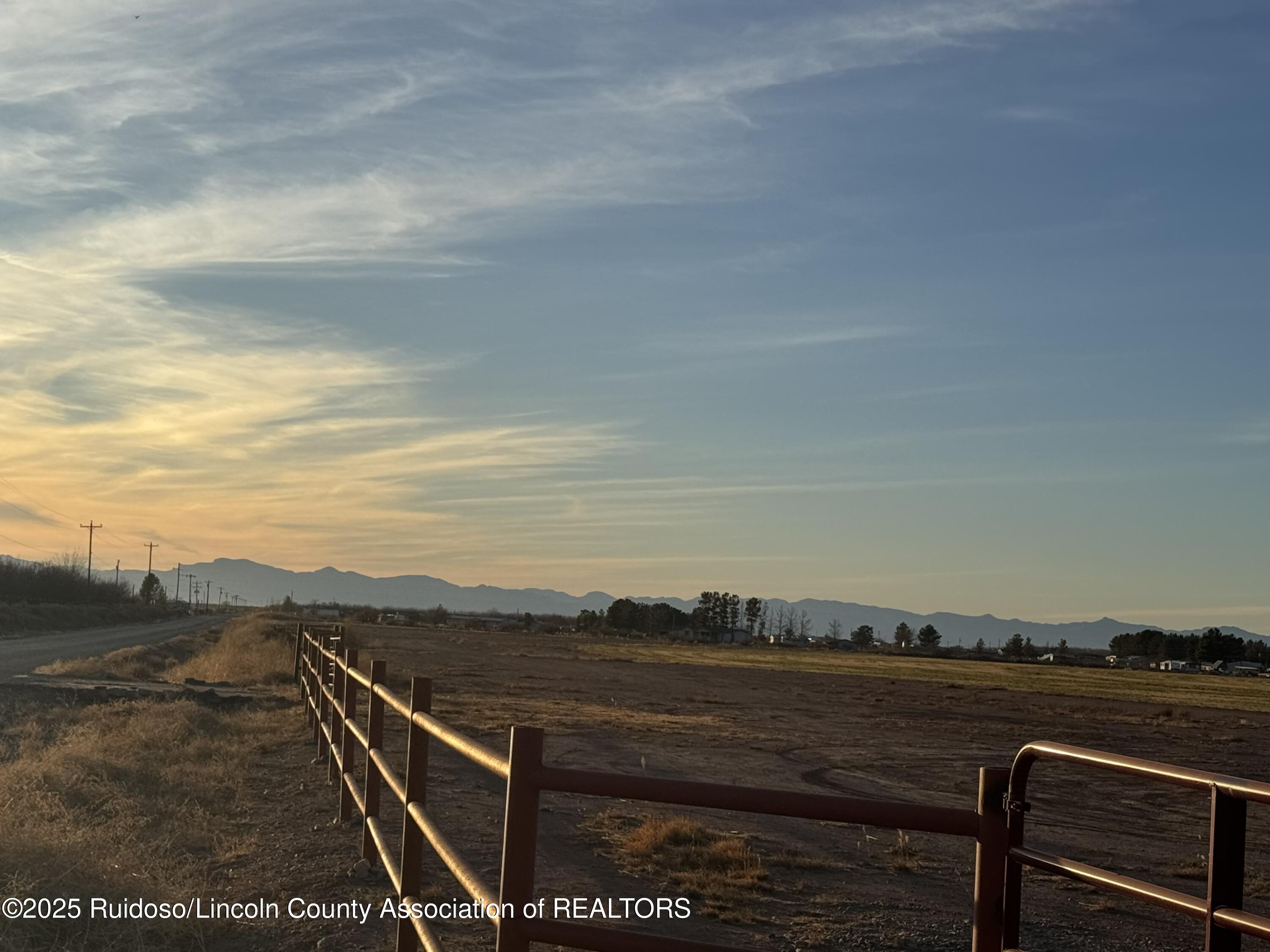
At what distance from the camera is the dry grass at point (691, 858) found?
8.55 metres

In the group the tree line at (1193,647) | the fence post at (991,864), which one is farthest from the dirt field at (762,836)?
the tree line at (1193,647)

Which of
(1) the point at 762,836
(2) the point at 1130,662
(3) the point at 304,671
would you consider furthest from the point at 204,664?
(2) the point at 1130,662

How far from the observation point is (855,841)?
11578mm

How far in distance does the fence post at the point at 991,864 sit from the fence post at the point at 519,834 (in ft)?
4.26

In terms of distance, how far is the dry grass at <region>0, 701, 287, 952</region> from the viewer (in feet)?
21.4

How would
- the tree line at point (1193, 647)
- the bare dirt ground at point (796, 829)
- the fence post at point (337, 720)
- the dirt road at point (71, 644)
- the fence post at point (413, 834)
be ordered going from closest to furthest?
the fence post at point (413, 834), the bare dirt ground at point (796, 829), the fence post at point (337, 720), the dirt road at point (71, 644), the tree line at point (1193, 647)

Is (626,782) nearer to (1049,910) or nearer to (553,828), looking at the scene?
(1049,910)

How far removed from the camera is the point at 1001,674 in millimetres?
90875

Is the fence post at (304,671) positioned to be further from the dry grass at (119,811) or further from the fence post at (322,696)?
the fence post at (322,696)

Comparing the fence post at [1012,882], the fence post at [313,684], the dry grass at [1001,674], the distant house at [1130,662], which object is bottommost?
the distant house at [1130,662]

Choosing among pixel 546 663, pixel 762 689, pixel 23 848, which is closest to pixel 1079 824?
pixel 23 848

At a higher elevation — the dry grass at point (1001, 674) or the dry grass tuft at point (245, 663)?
the dry grass tuft at point (245, 663)

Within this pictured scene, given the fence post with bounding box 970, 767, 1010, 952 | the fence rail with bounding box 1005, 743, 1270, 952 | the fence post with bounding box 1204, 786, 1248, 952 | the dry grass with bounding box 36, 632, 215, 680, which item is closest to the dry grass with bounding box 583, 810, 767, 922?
the fence post with bounding box 970, 767, 1010, 952

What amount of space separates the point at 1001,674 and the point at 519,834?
93.2m
